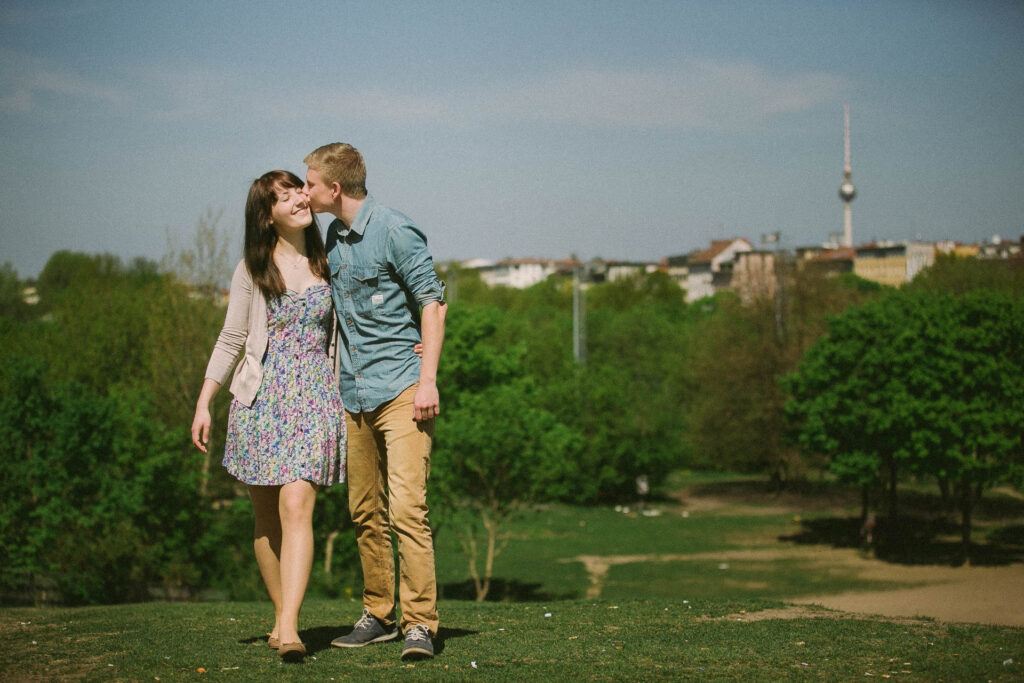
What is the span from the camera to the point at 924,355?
133 feet

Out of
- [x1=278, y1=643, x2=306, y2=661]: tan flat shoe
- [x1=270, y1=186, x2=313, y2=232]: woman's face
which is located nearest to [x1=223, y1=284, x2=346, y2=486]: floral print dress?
[x1=270, y1=186, x2=313, y2=232]: woman's face

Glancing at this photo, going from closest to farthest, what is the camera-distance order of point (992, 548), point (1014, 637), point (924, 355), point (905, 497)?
1. point (1014, 637)
2. point (924, 355)
3. point (992, 548)
4. point (905, 497)

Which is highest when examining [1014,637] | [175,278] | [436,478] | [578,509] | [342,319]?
[175,278]

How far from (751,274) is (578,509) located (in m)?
19.6

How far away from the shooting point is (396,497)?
5.56m

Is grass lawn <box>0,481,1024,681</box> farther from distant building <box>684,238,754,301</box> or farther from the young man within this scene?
distant building <box>684,238,754,301</box>

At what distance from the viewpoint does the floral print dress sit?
18.0 feet

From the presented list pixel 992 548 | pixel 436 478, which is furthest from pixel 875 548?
pixel 436 478

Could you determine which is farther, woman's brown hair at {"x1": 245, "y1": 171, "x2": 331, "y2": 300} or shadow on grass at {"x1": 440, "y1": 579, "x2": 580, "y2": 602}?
shadow on grass at {"x1": 440, "y1": 579, "x2": 580, "y2": 602}

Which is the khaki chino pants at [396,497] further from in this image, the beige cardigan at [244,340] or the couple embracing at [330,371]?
the beige cardigan at [244,340]

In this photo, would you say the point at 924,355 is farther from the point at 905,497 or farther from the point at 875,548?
the point at 905,497

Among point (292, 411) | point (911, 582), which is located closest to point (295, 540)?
point (292, 411)

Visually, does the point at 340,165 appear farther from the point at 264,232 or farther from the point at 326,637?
the point at 326,637

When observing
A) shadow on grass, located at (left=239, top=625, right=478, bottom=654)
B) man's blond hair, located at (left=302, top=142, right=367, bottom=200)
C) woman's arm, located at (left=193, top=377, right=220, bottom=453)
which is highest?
man's blond hair, located at (left=302, top=142, right=367, bottom=200)
